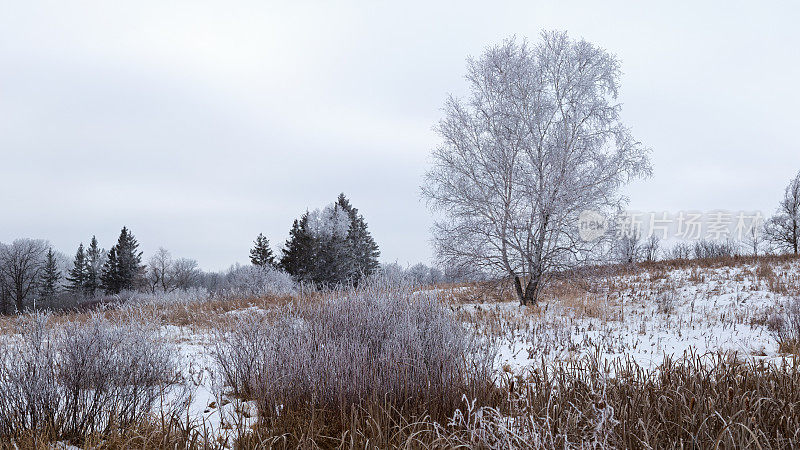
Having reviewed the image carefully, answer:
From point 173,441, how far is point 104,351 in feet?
5.97

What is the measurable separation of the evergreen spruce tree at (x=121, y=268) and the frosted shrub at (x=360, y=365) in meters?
46.7

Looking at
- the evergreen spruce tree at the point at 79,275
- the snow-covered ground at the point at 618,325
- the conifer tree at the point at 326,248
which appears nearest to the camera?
the snow-covered ground at the point at 618,325

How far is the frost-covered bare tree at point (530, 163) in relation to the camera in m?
12.0

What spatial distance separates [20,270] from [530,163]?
50.6m

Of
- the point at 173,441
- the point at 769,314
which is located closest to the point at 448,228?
the point at 769,314

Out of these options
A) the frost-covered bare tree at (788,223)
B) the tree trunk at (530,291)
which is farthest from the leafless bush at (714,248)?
the tree trunk at (530,291)

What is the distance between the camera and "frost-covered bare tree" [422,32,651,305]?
12.0 m

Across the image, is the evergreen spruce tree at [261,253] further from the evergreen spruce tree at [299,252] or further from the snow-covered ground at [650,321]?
the snow-covered ground at [650,321]

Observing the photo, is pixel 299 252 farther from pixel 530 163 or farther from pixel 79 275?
pixel 79 275

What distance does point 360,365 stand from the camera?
365 centimetres

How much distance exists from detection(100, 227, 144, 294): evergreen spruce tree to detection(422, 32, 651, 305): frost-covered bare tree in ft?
139

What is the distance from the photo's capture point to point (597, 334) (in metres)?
8.01

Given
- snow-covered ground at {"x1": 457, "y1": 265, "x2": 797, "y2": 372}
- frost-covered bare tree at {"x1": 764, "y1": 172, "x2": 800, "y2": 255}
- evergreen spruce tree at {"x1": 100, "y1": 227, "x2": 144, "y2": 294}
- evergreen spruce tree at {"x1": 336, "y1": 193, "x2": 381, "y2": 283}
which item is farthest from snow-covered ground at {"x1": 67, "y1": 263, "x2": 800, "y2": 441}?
evergreen spruce tree at {"x1": 100, "y1": 227, "x2": 144, "y2": 294}

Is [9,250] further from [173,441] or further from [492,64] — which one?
[173,441]
